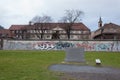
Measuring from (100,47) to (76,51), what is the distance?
133ft

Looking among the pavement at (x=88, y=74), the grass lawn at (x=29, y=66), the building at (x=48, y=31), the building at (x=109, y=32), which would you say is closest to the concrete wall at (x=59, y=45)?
the building at (x=109, y=32)

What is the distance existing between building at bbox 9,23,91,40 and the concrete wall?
124 ft

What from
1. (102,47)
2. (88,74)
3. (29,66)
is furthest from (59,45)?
(88,74)

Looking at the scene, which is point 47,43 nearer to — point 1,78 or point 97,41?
point 97,41

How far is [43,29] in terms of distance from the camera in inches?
4439

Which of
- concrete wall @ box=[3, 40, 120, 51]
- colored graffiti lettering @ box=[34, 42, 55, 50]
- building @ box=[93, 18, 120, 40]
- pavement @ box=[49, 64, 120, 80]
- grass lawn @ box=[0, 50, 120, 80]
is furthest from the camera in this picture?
building @ box=[93, 18, 120, 40]

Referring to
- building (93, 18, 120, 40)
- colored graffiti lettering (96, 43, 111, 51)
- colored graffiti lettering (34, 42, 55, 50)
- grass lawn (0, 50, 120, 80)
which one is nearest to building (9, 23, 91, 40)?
building (93, 18, 120, 40)

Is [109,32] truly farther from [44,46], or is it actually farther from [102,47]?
[44,46]

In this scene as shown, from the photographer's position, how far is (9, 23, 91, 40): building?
4345 inches

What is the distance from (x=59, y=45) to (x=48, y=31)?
187ft

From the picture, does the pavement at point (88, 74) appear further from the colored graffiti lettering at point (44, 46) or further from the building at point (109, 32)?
the building at point (109, 32)

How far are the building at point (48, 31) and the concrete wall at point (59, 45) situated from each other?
37.7 m

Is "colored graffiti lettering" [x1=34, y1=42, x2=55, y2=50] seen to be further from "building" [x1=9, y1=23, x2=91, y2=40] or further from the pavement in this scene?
the pavement

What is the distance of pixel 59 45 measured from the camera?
220 ft
